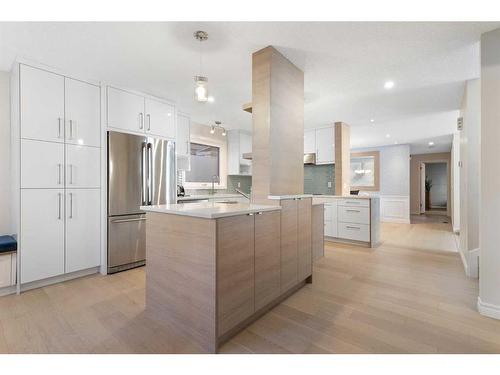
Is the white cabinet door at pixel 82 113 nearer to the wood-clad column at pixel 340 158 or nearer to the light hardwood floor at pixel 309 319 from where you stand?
the light hardwood floor at pixel 309 319

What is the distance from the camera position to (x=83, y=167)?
278 cm

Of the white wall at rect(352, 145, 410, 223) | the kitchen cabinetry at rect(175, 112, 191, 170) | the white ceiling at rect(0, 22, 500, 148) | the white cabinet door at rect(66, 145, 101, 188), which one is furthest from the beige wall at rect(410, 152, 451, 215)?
the white cabinet door at rect(66, 145, 101, 188)

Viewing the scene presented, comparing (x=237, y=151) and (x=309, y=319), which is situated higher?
(x=237, y=151)

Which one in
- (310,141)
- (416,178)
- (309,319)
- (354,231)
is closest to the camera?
(309,319)

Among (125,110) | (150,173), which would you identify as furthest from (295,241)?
(125,110)

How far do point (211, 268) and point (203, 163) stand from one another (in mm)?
3835

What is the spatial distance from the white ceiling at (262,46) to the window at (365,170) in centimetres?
441

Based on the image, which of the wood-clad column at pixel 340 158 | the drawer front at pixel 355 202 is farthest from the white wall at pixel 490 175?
the wood-clad column at pixel 340 158

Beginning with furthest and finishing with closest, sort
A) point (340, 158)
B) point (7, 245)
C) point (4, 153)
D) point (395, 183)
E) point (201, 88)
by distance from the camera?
Result: point (395, 183)
point (340, 158)
point (4, 153)
point (7, 245)
point (201, 88)

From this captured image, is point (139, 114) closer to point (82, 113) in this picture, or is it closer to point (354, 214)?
point (82, 113)

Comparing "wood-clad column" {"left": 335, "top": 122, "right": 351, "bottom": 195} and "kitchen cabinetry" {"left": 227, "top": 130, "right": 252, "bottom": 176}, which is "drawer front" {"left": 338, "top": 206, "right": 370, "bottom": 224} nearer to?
"wood-clad column" {"left": 335, "top": 122, "right": 351, "bottom": 195}

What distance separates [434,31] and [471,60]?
2.83 ft

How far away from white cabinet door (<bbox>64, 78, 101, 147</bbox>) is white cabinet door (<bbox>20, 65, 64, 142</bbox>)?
0.06 meters
